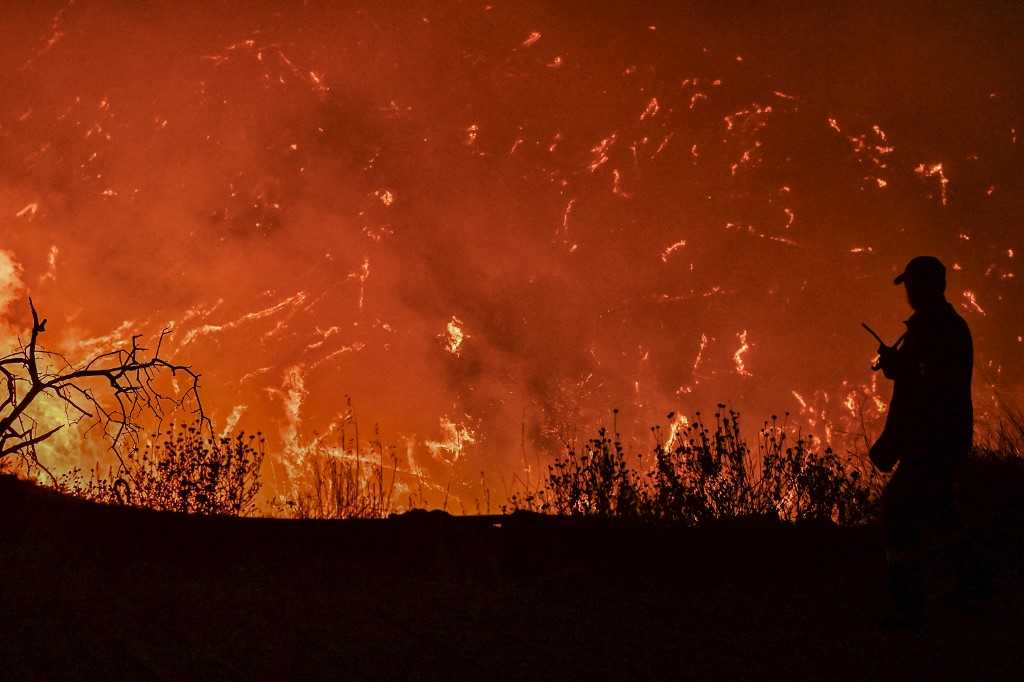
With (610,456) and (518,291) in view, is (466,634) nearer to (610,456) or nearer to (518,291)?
(610,456)

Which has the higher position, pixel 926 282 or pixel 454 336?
pixel 454 336

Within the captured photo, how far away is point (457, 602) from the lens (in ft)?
17.8

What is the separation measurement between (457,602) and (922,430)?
314 cm

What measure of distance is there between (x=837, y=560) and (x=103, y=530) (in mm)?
6076

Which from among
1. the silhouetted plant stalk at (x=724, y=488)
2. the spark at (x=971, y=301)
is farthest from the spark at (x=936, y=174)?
the silhouetted plant stalk at (x=724, y=488)

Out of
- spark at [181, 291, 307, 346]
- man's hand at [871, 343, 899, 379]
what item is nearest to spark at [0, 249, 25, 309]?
spark at [181, 291, 307, 346]

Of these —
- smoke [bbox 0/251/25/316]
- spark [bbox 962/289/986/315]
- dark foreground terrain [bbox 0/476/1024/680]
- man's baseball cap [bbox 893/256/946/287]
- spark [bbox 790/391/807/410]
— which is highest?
smoke [bbox 0/251/25/316]

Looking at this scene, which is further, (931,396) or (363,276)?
(363,276)

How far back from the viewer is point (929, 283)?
17.7ft

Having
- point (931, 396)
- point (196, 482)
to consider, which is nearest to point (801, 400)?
point (196, 482)

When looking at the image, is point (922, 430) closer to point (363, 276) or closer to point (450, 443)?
point (450, 443)

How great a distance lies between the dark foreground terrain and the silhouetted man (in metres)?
0.52

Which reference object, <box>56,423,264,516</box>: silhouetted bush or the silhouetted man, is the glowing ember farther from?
the silhouetted man

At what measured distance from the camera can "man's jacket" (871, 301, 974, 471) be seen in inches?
205
